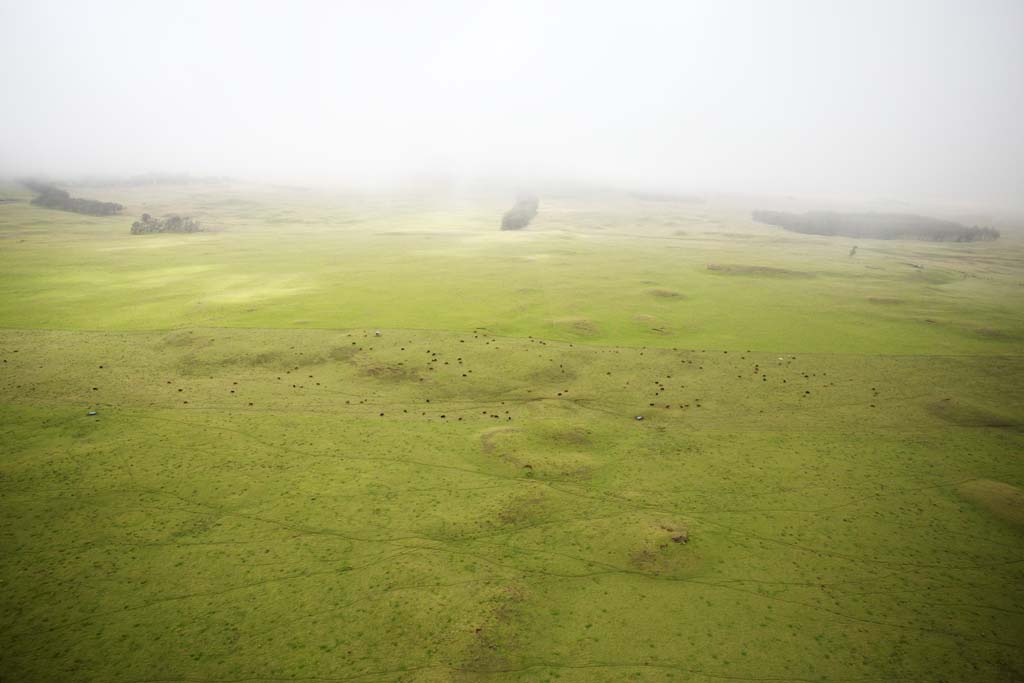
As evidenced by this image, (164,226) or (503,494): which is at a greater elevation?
(164,226)

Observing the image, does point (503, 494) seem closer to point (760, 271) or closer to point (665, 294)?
point (665, 294)

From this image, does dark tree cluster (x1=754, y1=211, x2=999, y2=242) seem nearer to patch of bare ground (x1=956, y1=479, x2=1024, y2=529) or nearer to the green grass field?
the green grass field

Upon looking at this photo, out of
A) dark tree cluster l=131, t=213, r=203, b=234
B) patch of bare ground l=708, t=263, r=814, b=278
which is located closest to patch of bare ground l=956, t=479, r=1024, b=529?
patch of bare ground l=708, t=263, r=814, b=278

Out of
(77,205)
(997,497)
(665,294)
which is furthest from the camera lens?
(77,205)

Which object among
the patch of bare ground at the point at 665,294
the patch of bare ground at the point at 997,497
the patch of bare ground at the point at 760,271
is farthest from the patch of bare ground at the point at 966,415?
the patch of bare ground at the point at 760,271

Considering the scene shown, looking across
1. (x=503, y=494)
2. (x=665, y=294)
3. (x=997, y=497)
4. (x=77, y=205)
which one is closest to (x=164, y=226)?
(x=77, y=205)

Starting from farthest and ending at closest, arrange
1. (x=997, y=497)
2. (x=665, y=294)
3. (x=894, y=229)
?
(x=894, y=229) < (x=665, y=294) < (x=997, y=497)

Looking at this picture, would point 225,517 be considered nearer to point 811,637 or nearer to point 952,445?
point 811,637

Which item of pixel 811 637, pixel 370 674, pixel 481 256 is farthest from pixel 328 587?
pixel 481 256
